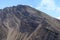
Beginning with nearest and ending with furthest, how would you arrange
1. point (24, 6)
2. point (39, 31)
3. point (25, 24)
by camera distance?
point (39, 31)
point (25, 24)
point (24, 6)

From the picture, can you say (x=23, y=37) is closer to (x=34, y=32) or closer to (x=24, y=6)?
(x=34, y=32)

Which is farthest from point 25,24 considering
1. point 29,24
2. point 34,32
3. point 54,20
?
point 54,20

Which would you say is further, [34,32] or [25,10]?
[25,10]

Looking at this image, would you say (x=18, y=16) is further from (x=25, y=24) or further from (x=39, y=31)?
(x=39, y=31)

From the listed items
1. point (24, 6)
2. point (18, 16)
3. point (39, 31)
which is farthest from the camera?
point (24, 6)

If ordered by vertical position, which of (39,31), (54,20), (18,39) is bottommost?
(18,39)

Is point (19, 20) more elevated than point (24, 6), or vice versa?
point (24, 6)

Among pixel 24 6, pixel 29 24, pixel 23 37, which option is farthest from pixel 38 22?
pixel 24 6
